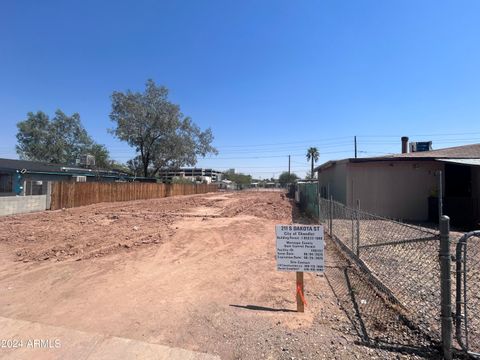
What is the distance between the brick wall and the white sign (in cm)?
1689

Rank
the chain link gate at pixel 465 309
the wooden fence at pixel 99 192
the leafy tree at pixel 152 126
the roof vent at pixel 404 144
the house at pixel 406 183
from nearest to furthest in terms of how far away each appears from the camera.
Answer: the chain link gate at pixel 465 309 < the house at pixel 406 183 < the wooden fence at pixel 99 192 < the roof vent at pixel 404 144 < the leafy tree at pixel 152 126

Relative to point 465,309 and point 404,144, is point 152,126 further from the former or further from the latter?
point 465,309

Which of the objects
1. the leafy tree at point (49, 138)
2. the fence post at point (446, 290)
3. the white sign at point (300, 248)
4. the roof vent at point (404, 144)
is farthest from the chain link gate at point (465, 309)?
the leafy tree at point (49, 138)

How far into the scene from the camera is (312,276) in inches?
225

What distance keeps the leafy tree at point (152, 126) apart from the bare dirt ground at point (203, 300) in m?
32.6

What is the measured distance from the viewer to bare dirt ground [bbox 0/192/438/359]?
3334 millimetres

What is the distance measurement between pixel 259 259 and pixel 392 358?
14.0 feet

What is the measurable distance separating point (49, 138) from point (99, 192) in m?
32.7

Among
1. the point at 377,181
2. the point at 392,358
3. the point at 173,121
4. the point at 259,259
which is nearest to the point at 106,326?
the point at 392,358

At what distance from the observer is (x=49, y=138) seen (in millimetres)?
49438

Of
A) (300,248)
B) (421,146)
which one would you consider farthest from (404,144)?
(300,248)

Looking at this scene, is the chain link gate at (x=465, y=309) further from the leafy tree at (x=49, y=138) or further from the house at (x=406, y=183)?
the leafy tree at (x=49, y=138)

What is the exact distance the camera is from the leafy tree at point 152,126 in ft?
129

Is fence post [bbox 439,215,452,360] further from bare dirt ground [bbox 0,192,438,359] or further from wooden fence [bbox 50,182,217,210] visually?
wooden fence [bbox 50,182,217,210]
